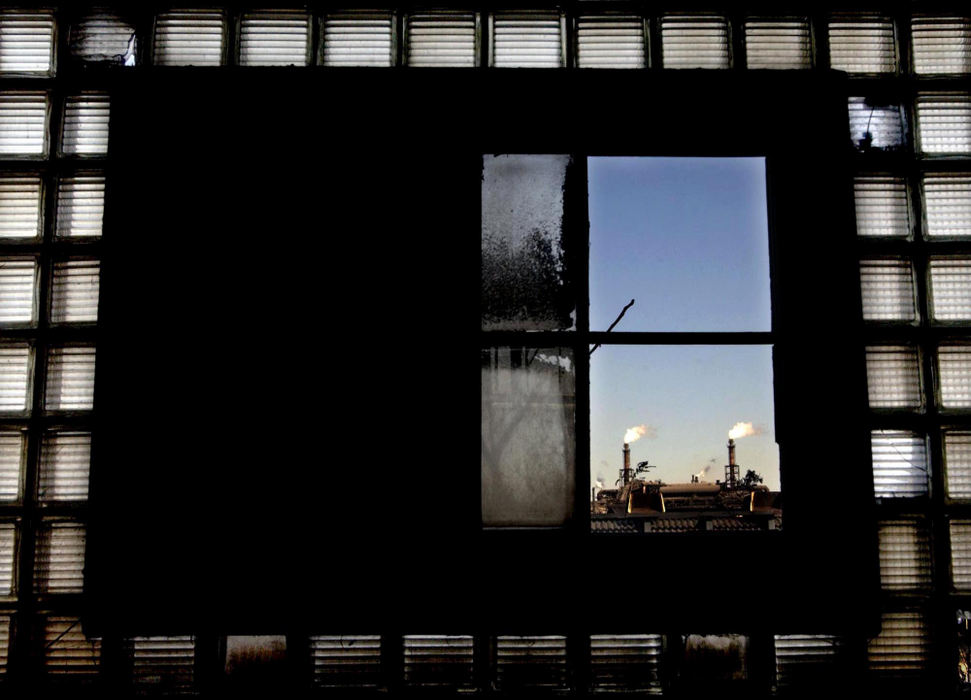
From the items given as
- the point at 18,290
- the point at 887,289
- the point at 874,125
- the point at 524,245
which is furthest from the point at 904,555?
the point at 18,290

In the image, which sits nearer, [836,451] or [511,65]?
[836,451]

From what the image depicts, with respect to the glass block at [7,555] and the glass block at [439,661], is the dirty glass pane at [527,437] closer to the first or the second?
the glass block at [439,661]

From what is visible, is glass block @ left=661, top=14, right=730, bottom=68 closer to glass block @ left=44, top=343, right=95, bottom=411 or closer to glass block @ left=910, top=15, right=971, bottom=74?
glass block @ left=910, top=15, right=971, bottom=74

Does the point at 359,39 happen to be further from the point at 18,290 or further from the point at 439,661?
the point at 439,661

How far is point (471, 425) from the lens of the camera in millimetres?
1626

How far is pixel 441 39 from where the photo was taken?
1825 millimetres

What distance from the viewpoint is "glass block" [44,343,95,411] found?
1.72m

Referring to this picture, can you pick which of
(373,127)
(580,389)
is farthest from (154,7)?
(580,389)

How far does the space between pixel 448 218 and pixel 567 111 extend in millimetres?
434

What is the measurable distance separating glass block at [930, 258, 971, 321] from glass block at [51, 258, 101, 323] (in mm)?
2291

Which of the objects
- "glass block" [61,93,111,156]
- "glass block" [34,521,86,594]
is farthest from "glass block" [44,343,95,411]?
"glass block" [61,93,111,156]

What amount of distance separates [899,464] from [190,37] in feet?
7.54

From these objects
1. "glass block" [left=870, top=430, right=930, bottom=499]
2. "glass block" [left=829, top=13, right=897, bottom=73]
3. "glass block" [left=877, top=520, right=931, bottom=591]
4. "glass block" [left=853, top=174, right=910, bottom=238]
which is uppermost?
"glass block" [left=829, top=13, right=897, bottom=73]

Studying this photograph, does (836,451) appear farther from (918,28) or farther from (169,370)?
(169,370)
